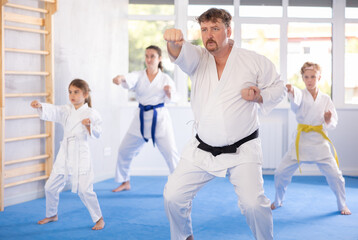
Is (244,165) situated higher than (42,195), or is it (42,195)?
(244,165)

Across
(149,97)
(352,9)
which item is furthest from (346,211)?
(352,9)

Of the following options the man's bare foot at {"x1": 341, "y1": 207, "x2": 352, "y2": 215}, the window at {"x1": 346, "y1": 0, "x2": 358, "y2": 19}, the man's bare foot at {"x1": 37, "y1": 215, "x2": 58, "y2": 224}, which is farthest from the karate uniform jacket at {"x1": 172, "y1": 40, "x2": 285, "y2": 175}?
the window at {"x1": 346, "y1": 0, "x2": 358, "y2": 19}

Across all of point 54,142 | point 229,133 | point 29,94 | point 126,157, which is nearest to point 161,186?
point 126,157

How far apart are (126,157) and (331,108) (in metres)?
2.11

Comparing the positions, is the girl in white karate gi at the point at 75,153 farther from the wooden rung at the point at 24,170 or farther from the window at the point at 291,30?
the window at the point at 291,30

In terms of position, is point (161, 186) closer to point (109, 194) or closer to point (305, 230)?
point (109, 194)

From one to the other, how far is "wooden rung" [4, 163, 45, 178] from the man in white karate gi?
2.11m

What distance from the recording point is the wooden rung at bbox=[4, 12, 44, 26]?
404cm

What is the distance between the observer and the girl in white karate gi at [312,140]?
12.9 feet

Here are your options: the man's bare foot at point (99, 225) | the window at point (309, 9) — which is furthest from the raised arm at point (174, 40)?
the window at point (309, 9)

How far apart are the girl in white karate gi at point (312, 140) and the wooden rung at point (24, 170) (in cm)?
223

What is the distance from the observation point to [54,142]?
464 centimetres

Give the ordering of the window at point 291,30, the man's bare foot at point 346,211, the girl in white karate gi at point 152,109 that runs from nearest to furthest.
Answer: the man's bare foot at point 346,211, the girl in white karate gi at point 152,109, the window at point 291,30

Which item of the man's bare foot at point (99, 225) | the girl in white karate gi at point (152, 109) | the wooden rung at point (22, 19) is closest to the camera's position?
the man's bare foot at point (99, 225)
